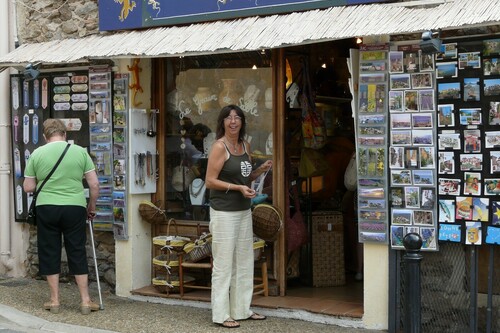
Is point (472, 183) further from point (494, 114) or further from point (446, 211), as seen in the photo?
point (494, 114)

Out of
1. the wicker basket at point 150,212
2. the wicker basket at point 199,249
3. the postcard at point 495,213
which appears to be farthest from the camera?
the wicker basket at point 150,212

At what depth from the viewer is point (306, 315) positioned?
7.25 meters

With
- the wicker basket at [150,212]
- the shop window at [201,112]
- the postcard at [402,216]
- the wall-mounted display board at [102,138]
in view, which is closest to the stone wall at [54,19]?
the wall-mounted display board at [102,138]

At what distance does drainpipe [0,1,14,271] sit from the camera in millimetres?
9195

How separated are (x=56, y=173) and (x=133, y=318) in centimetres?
149

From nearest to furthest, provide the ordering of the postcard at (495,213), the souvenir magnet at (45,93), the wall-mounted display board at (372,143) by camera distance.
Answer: the postcard at (495,213)
the wall-mounted display board at (372,143)
the souvenir magnet at (45,93)

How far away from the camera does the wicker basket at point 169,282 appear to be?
7980 mm

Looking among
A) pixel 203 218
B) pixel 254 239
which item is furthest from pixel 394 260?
pixel 203 218

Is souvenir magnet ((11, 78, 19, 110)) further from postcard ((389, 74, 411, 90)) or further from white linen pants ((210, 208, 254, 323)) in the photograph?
postcard ((389, 74, 411, 90))

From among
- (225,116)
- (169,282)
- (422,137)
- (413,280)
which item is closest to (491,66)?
(422,137)

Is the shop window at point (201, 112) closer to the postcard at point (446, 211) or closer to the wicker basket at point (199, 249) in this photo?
the wicker basket at point (199, 249)

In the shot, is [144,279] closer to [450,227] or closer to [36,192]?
[36,192]

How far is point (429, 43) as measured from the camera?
229 inches

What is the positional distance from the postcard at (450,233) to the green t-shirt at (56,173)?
327cm
